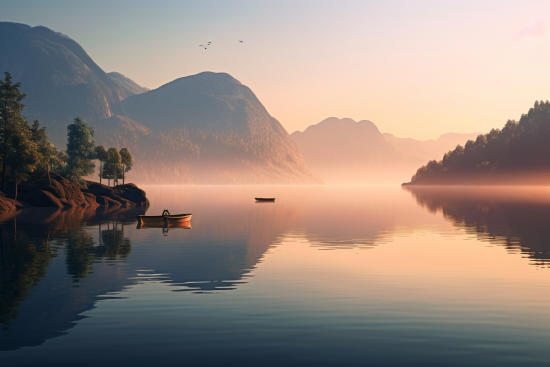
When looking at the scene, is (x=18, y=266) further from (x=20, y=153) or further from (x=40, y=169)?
(x=40, y=169)

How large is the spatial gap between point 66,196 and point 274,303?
101 m

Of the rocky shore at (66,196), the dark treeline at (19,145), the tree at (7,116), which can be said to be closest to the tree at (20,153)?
the dark treeline at (19,145)

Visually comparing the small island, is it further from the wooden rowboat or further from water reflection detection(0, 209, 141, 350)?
water reflection detection(0, 209, 141, 350)

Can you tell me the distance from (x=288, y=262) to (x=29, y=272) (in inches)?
680

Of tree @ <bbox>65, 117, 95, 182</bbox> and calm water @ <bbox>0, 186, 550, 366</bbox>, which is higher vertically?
tree @ <bbox>65, 117, 95, 182</bbox>

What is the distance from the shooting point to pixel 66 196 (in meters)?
112

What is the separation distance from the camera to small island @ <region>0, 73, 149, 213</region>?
96.4 metres

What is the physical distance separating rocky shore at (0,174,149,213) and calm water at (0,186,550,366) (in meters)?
63.0

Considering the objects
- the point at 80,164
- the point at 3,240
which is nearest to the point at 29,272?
the point at 3,240

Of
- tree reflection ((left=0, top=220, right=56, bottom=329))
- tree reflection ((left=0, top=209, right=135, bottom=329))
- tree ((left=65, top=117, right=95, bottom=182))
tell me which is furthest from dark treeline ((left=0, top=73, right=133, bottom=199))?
tree reflection ((left=0, top=220, right=56, bottom=329))

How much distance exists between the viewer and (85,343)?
16844mm

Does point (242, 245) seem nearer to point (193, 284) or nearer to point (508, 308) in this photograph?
point (193, 284)

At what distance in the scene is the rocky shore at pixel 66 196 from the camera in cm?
10333

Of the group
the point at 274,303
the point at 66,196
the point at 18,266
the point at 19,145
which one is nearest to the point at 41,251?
the point at 18,266
